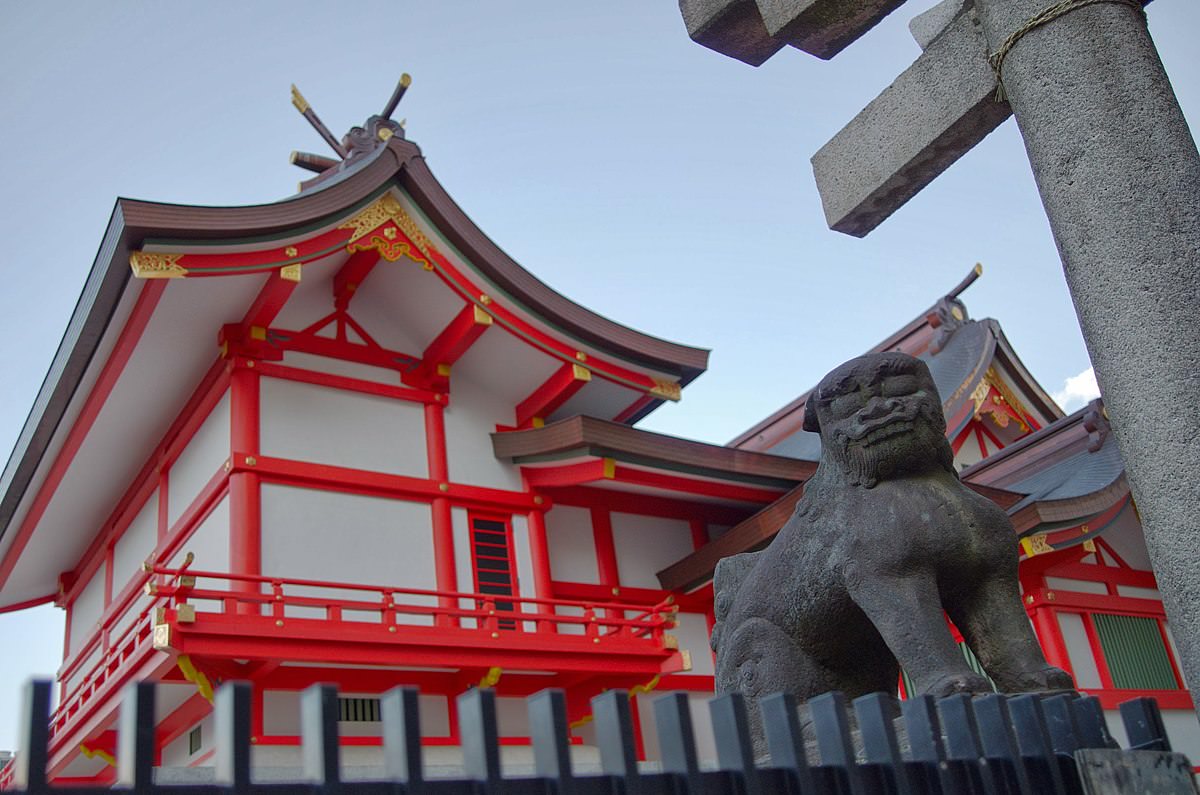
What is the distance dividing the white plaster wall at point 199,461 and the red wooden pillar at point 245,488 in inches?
12.1

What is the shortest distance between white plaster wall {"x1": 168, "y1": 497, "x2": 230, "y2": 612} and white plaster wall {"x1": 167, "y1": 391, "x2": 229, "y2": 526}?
15.7 inches

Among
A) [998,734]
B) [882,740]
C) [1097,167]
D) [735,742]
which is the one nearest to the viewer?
[735,742]

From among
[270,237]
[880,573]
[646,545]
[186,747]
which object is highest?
[270,237]

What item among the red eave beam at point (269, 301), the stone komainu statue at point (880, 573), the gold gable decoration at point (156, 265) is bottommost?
the stone komainu statue at point (880, 573)

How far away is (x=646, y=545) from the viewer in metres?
12.3

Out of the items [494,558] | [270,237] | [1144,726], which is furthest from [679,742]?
[494,558]

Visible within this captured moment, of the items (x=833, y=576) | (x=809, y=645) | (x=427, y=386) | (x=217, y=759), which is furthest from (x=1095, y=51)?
(x=427, y=386)

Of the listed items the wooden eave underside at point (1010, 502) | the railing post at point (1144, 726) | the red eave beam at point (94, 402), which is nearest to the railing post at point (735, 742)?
the railing post at point (1144, 726)

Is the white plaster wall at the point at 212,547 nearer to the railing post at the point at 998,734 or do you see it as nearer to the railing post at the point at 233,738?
the railing post at the point at 998,734

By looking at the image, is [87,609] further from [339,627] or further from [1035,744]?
[1035,744]

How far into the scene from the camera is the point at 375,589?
28.6ft

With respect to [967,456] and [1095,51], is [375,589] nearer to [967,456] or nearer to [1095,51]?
[1095,51]

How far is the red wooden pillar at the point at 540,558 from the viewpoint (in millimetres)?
10695

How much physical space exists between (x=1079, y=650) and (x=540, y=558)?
5620 mm
